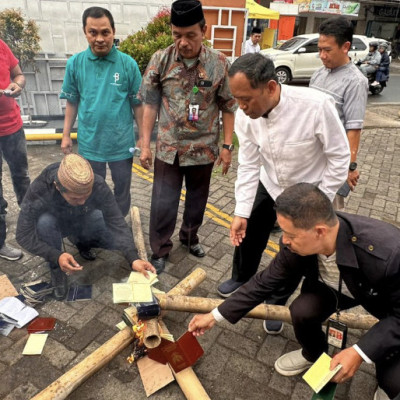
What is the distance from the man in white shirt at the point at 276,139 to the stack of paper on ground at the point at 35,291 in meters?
1.63

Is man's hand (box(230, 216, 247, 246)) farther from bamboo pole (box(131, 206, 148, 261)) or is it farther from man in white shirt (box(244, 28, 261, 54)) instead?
man in white shirt (box(244, 28, 261, 54))

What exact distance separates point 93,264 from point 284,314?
1.92 metres

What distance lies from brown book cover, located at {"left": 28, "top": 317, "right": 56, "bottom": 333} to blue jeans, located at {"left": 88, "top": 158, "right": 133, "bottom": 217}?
4.92ft

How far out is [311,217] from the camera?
1.79 meters

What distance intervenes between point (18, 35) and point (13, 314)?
18.1 ft

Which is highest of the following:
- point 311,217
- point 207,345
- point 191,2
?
point 191,2

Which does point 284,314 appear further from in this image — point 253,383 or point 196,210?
point 196,210

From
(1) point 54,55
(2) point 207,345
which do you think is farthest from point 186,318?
(1) point 54,55

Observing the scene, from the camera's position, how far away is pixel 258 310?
2.66 meters

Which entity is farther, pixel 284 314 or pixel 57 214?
pixel 57 214

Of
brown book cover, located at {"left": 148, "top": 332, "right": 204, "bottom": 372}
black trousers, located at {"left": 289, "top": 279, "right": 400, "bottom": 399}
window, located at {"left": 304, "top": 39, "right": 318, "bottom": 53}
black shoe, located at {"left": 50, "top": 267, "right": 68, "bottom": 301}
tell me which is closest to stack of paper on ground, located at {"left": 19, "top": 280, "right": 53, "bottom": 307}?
black shoe, located at {"left": 50, "top": 267, "right": 68, "bottom": 301}

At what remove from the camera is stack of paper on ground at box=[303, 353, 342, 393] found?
6.17 ft

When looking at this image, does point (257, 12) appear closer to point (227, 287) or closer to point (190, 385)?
point (227, 287)

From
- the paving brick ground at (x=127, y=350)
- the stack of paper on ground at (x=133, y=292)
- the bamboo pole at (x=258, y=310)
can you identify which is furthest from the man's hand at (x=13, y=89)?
the bamboo pole at (x=258, y=310)
